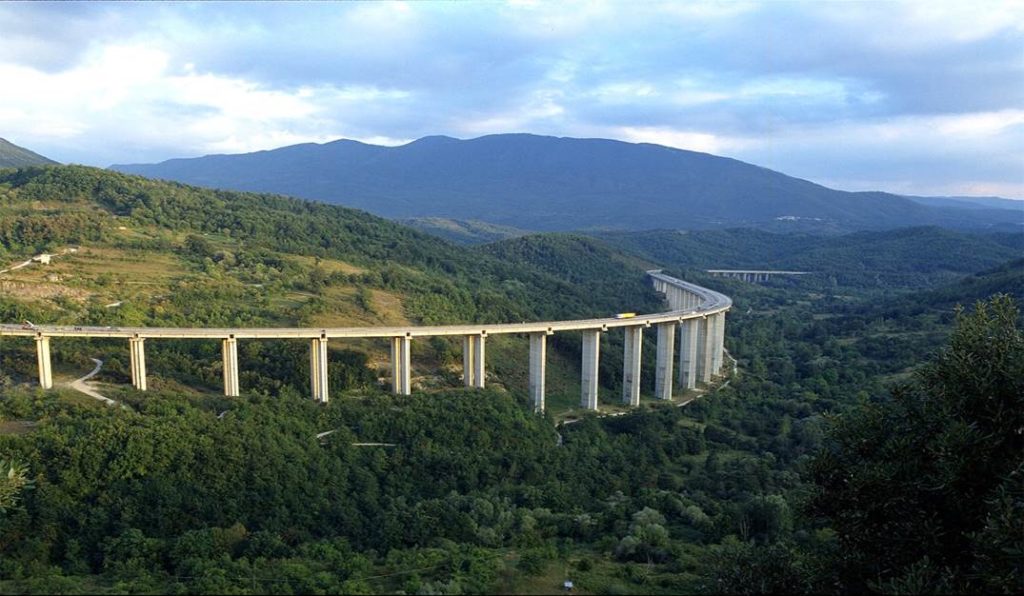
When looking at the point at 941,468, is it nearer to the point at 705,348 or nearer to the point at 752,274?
the point at 705,348

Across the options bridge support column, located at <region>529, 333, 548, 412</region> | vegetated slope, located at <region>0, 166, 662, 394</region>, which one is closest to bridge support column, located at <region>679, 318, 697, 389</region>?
vegetated slope, located at <region>0, 166, 662, 394</region>

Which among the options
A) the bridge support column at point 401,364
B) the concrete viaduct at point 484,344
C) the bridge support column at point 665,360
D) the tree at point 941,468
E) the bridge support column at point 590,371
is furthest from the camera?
the bridge support column at point 665,360

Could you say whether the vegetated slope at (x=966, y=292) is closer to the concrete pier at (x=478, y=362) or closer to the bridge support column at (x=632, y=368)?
the bridge support column at (x=632, y=368)

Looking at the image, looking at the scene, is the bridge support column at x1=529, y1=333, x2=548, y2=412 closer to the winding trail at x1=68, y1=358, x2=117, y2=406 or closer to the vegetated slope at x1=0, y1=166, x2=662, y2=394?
the vegetated slope at x1=0, y1=166, x2=662, y2=394

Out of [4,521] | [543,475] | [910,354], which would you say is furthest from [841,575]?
[910,354]

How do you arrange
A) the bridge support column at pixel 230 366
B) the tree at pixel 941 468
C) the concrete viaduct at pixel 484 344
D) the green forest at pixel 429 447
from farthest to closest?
the bridge support column at pixel 230 366
the concrete viaduct at pixel 484 344
the green forest at pixel 429 447
the tree at pixel 941 468

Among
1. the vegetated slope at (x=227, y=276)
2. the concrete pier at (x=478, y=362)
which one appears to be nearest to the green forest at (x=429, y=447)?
the vegetated slope at (x=227, y=276)
